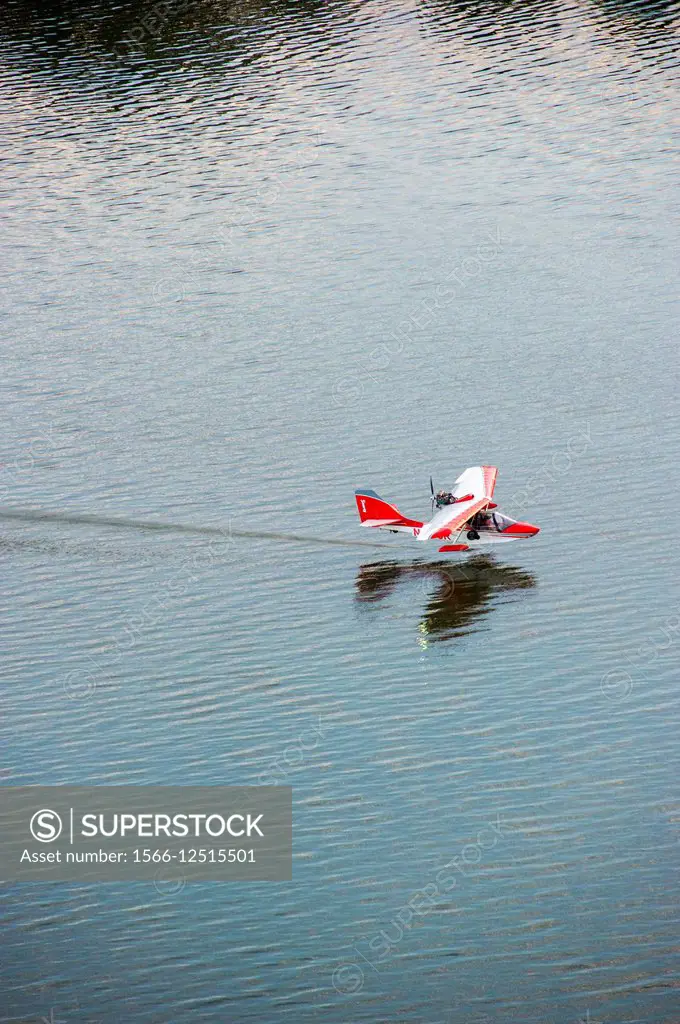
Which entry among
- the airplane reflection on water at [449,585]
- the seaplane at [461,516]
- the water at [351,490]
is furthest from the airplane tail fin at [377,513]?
the airplane reflection on water at [449,585]

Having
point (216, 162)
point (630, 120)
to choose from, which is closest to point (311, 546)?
point (216, 162)

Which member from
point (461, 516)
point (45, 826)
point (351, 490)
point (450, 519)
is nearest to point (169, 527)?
point (351, 490)

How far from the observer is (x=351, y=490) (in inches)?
3479

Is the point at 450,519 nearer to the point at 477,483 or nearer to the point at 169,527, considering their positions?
the point at 477,483

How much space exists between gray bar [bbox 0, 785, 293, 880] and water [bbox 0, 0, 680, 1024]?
994mm

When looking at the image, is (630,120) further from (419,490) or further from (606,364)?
(419,490)

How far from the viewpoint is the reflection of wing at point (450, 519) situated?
77.0 meters

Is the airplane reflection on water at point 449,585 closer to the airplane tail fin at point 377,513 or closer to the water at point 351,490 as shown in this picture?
the water at point 351,490

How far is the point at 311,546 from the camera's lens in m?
81.9

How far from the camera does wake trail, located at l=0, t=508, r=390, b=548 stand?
82.3m

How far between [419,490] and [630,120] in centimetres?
8001

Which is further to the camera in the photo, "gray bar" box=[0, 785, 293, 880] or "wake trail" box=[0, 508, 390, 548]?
"wake trail" box=[0, 508, 390, 548]

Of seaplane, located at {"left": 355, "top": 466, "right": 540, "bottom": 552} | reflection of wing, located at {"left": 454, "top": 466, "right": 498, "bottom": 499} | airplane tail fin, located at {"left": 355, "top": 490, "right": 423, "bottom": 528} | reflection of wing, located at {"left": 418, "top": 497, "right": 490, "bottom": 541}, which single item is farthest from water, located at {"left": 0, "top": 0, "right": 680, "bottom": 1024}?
reflection of wing, located at {"left": 454, "top": 466, "right": 498, "bottom": 499}

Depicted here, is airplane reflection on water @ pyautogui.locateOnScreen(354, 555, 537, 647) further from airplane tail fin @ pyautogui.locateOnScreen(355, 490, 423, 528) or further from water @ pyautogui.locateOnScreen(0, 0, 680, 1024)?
airplane tail fin @ pyautogui.locateOnScreen(355, 490, 423, 528)
